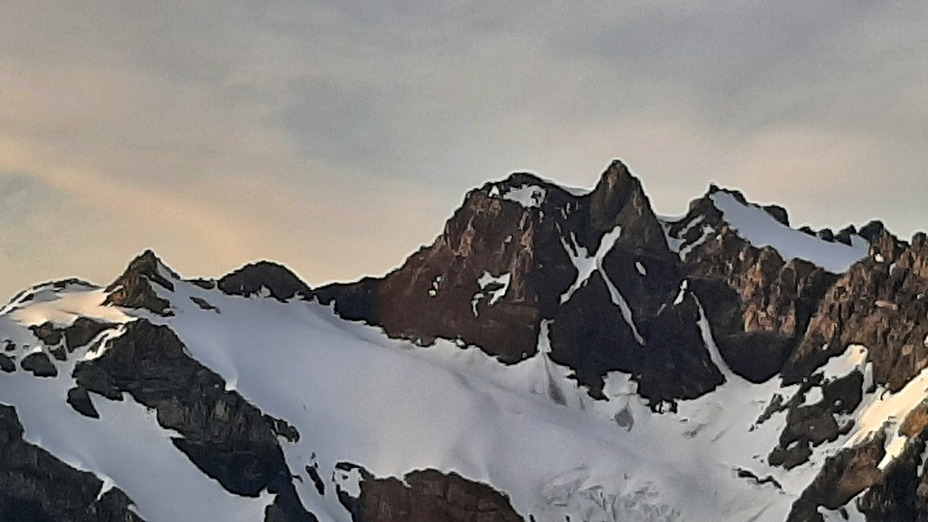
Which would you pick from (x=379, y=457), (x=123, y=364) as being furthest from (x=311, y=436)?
(x=123, y=364)

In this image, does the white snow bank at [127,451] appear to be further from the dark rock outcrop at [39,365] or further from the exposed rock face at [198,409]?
the exposed rock face at [198,409]

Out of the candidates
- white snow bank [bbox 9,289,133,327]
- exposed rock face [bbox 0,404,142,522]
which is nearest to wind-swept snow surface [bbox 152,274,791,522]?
white snow bank [bbox 9,289,133,327]

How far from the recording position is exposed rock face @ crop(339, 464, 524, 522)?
564 ft

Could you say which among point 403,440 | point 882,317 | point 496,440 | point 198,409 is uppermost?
point 882,317

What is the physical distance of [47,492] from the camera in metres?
159

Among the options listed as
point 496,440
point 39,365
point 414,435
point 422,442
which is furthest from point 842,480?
point 39,365

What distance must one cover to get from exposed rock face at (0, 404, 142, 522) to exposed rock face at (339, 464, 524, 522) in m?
30.2

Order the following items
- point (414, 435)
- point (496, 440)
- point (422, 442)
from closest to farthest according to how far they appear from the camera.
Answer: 1. point (422, 442)
2. point (414, 435)
3. point (496, 440)

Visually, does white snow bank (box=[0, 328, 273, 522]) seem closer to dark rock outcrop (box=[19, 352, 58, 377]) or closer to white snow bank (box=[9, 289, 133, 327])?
dark rock outcrop (box=[19, 352, 58, 377])

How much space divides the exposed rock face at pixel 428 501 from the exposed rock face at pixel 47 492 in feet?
98.9

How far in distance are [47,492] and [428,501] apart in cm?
4440

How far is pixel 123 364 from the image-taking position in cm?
18012

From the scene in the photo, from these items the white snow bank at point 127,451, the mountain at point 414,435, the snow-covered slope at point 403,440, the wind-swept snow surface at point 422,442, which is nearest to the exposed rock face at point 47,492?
the mountain at point 414,435

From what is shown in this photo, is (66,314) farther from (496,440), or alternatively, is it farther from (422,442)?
(496,440)
